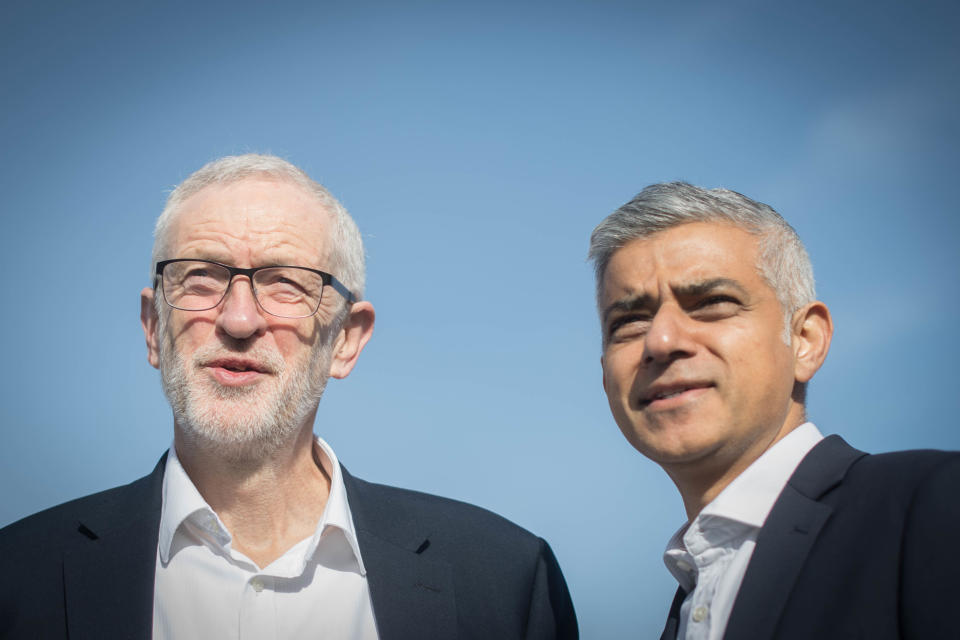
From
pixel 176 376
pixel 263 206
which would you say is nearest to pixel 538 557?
pixel 176 376

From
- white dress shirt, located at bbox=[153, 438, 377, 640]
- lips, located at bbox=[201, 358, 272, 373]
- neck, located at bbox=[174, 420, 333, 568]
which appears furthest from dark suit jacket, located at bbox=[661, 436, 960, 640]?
lips, located at bbox=[201, 358, 272, 373]

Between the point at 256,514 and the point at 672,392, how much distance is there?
2405 mm

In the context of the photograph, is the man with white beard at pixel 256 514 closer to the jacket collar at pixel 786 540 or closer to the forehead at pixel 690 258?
the jacket collar at pixel 786 540

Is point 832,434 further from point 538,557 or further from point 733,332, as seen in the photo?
point 538,557

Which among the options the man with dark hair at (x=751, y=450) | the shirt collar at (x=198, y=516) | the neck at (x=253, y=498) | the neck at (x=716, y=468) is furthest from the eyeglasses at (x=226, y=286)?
the neck at (x=716, y=468)

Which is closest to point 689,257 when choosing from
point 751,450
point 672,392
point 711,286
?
point 711,286

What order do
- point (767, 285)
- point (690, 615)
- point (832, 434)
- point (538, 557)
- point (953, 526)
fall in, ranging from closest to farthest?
point (953, 526) < point (690, 615) < point (832, 434) < point (767, 285) < point (538, 557)

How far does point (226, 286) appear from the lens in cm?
378

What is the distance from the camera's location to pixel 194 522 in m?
3.54

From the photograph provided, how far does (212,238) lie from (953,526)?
3.67m

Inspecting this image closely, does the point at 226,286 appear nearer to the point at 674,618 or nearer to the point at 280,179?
the point at 280,179

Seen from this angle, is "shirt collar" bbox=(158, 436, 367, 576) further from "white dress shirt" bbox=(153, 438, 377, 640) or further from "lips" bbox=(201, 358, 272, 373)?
"lips" bbox=(201, 358, 272, 373)

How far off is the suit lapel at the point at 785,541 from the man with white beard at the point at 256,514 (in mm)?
1707

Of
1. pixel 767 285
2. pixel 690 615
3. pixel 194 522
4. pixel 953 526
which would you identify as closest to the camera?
pixel 953 526
